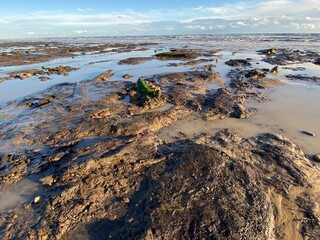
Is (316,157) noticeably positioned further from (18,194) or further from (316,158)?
(18,194)

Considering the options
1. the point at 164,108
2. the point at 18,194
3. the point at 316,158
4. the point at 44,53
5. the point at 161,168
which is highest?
the point at 161,168

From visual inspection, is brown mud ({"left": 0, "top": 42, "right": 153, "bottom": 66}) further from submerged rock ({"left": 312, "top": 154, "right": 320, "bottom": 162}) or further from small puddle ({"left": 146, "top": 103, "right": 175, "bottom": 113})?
submerged rock ({"left": 312, "top": 154, "right": 320, "bottom": 162})

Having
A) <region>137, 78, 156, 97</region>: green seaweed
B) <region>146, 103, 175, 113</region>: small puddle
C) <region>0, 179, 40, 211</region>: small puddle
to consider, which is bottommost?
<region>146, 103, 175, 113</region>: small puddle

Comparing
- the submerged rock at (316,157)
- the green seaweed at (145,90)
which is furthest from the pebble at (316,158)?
the green seaweed at (145,90)

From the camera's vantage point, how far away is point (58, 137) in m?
9.10

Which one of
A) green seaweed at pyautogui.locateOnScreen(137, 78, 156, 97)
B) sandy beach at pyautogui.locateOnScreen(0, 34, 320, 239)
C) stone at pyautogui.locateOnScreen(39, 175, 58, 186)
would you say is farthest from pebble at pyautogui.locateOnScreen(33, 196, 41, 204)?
green seaweed at pyautogui.locateOnScreen(137, 78, 156, 97)

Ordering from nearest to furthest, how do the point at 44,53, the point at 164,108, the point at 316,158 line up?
the point at 316,158 → the point at 164,108 → the point at 44,53

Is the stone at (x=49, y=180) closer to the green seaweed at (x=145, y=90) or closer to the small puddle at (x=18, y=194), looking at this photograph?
the small puddle at (x=18, y=194)

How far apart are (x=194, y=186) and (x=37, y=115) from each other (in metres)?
8.57

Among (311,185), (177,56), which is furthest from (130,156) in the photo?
(177,56)

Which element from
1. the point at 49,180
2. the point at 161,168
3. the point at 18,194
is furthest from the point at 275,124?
the point at 18,194

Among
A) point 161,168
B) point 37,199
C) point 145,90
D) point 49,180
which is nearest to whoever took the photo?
point 37,199

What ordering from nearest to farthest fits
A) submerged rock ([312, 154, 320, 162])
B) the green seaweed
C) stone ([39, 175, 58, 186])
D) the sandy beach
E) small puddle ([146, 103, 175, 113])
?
the sandy beach
stone ([39, 175, 58, 186])
submerged rock ([312, 154, 320, 162])
small puddle ([146, 103, 175, 113])
the green seaweed

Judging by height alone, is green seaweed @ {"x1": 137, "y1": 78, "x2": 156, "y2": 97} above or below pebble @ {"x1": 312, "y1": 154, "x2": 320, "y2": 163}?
below
